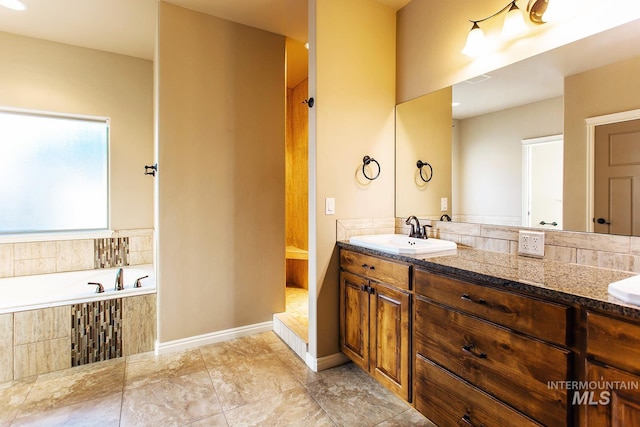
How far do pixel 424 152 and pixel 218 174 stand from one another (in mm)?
1703

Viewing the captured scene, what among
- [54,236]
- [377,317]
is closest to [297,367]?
[377,317]

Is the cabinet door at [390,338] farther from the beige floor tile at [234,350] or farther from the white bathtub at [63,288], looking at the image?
the white bathtub at [63,288]

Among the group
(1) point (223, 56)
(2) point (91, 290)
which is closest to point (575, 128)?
(1) point (223, 56)

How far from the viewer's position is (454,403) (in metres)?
1.43

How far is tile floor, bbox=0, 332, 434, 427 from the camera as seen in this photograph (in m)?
1.76

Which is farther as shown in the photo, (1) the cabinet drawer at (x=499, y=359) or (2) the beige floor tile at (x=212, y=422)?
(2) the beige floor tile at (x=212, y=422)

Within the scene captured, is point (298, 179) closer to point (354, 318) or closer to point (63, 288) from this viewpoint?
point (354, 318)

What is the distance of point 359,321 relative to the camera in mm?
2096

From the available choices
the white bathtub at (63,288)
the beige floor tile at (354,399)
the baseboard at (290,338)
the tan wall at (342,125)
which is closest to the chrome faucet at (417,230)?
the tan wall at (342,125)

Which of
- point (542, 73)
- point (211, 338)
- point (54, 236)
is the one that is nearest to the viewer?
point (542, 73)

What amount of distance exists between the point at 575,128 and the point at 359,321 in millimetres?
1595

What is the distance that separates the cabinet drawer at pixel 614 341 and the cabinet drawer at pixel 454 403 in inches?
14.9

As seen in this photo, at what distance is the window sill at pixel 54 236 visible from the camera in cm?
298

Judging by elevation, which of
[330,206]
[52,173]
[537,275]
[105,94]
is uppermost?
[105,94]
